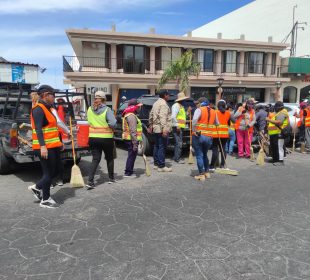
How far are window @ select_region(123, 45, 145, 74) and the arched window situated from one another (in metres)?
14.8

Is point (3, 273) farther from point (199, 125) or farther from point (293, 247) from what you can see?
point (199, 125)

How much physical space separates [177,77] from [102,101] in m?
15.6

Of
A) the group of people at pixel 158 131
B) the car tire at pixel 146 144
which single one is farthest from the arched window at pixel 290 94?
the car tire at pixel 146 144

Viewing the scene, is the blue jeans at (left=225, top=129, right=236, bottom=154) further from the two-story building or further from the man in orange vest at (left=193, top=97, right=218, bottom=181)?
the two-story building

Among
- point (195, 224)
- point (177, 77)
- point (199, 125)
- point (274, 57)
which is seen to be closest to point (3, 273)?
point (195, 224)

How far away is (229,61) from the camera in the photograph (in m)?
27.6

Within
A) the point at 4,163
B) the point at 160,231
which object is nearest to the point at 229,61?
the point at 4,163

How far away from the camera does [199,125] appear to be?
6582mm

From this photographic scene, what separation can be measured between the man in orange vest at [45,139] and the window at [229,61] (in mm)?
24515

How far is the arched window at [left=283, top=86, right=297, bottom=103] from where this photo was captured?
30.7 meters

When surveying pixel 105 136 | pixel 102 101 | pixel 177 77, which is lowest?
pixel 105 136

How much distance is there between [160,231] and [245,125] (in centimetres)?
580

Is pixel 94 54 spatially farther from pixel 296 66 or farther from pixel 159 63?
pixel 296 66

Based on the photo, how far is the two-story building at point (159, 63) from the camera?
2314cm
